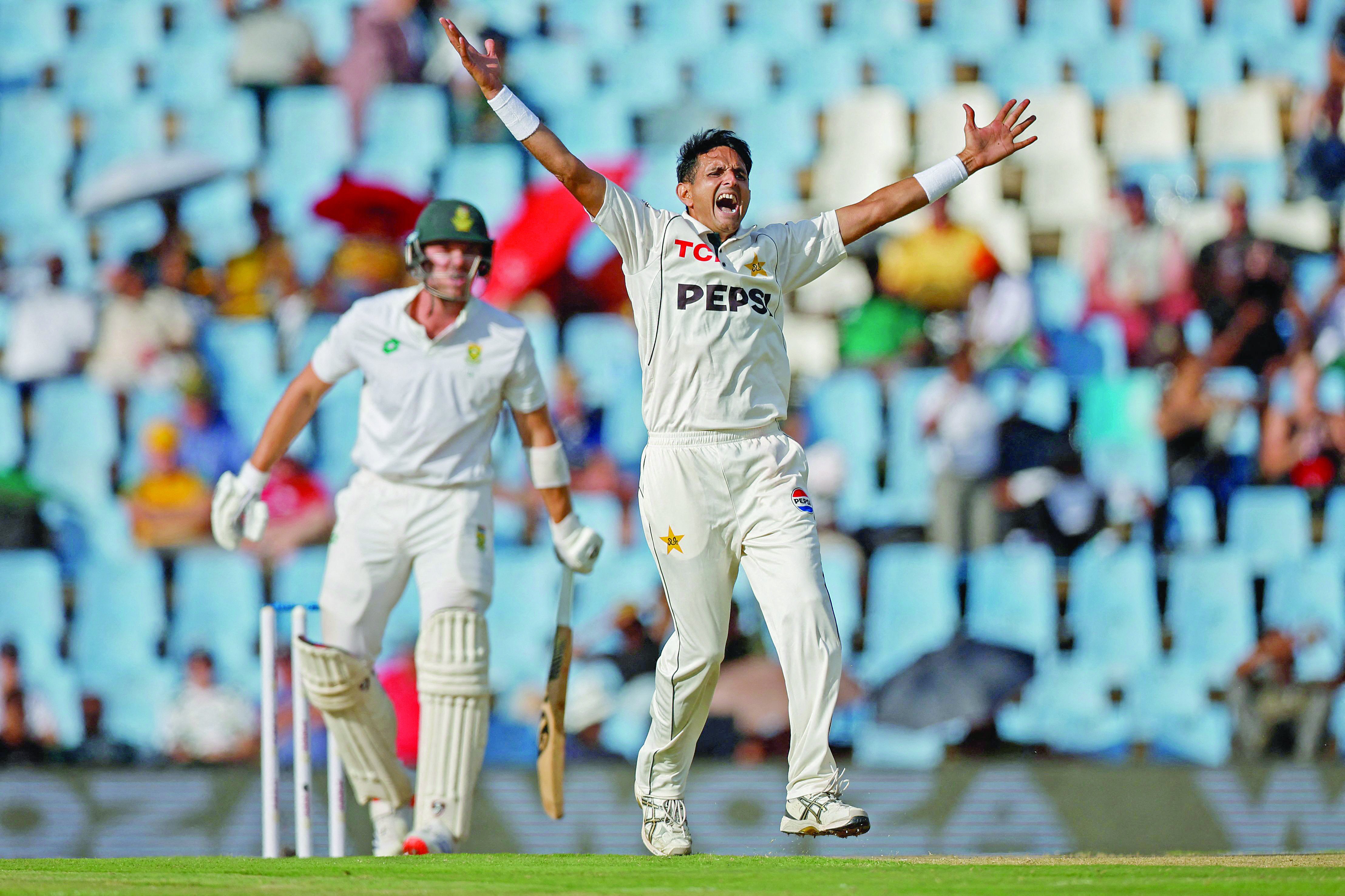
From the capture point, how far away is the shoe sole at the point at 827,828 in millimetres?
4082

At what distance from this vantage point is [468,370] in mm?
5477

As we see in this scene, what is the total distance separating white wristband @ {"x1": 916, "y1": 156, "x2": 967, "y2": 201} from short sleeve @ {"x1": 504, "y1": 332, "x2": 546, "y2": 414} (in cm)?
155

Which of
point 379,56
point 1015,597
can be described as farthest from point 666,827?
point 379,56

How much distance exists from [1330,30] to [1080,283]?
9.32 feet

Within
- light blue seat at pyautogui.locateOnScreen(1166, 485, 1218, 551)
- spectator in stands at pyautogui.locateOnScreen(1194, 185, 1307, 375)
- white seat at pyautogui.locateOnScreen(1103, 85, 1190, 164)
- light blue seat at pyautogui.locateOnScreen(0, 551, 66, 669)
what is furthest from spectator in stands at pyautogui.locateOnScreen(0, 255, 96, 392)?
spectator in stands at pyautogui.locateOnScreen(1194, 185, 1307, 375)

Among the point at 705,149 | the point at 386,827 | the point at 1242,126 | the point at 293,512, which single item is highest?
the point at 1242,126

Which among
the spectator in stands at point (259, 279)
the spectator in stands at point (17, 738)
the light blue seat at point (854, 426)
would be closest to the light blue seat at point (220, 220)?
the spectator in stands at point (259, 279)

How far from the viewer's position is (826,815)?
13.7 ft

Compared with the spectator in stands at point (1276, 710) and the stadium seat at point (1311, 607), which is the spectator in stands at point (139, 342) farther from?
the stadium seat at point (1311, 607)

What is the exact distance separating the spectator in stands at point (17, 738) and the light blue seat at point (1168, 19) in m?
8.43

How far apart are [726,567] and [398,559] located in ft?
4.89

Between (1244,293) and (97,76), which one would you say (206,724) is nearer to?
(97,76)

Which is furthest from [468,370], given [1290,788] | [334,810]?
[1290,788]

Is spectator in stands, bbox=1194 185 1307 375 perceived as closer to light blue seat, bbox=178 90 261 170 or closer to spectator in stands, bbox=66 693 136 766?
light blue seat, bbox=178 90 261 170
